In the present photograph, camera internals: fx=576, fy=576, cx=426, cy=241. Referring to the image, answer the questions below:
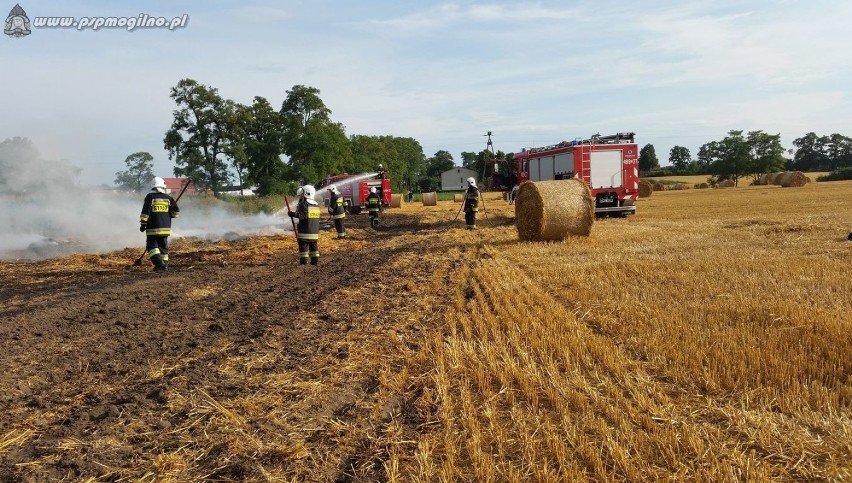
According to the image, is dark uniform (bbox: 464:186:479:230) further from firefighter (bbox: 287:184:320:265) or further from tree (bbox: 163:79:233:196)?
tree (bbox: 163:79:233:196)

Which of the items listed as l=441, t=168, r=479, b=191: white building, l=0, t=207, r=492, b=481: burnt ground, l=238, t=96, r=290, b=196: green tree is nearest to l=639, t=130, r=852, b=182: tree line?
l=441, t=168, r=479, b=191: white building

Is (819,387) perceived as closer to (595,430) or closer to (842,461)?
(842,461)

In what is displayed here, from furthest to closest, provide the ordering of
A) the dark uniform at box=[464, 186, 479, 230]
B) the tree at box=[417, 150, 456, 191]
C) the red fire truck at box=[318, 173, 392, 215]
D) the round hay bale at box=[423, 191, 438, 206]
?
the tree at box=[417, 150, 456, 191] < the round hay bale at box=[423, 191, 438, 206] < the red fire truck at box=[318, 173, 392, 215] < the dark uniform at box=[464, 186, 479, 230]

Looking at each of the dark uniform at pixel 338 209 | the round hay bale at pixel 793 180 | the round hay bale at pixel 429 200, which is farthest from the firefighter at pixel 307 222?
the round hay bale at pixel 793 180

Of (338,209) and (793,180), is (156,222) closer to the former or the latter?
(338,209)

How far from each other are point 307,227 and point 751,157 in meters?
75.5

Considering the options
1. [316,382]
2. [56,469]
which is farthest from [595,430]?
[56,469]

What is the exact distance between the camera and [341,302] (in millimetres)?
7750

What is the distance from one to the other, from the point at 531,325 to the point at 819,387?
8.32 ft

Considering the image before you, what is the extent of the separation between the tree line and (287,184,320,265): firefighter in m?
64.0

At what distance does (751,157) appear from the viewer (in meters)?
72.2

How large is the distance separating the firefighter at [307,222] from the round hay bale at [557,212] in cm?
521

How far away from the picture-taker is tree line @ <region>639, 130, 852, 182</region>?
7181cm

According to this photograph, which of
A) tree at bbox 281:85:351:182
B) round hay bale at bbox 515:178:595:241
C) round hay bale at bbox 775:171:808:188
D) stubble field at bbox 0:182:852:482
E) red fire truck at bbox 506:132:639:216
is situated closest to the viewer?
stubble field at bbox 0:182:852:482
